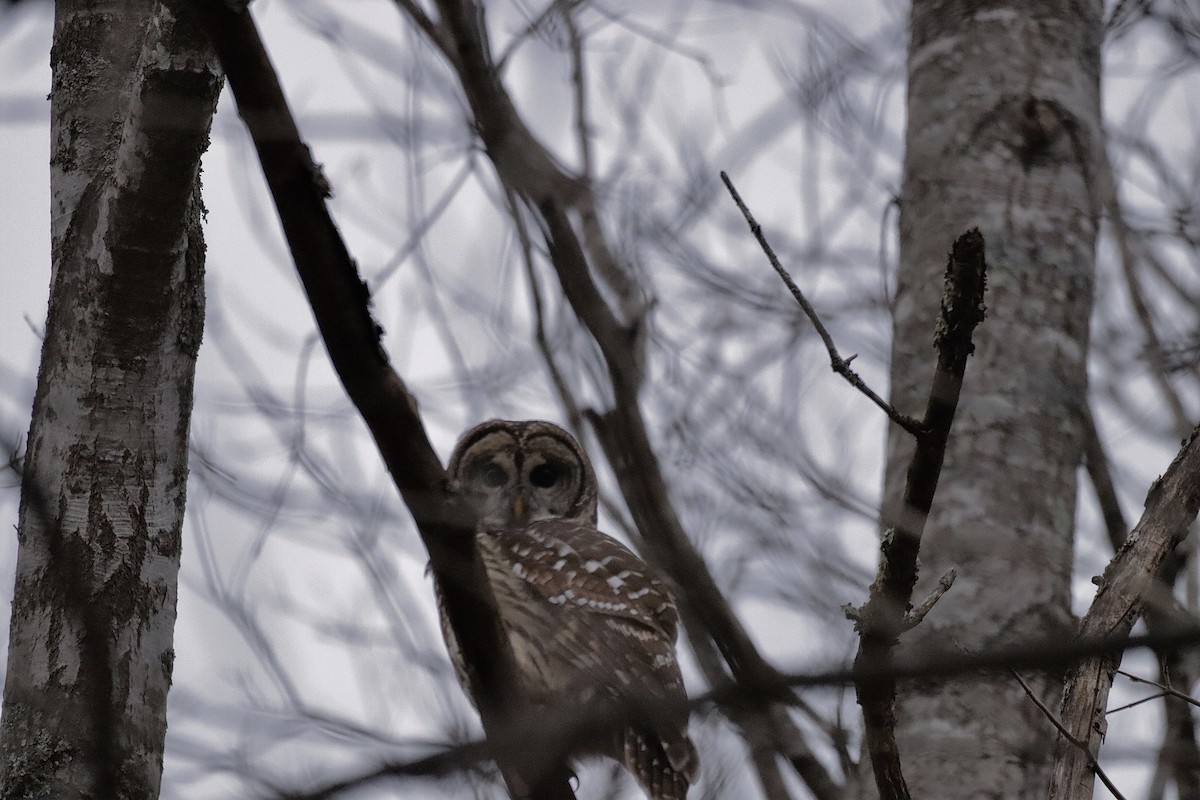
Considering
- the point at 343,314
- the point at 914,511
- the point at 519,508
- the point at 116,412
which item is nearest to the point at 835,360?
the point at 914,511

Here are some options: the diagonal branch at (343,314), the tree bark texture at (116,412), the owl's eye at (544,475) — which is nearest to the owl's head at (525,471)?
the owl's eye at (544,475)

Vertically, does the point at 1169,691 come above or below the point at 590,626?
below

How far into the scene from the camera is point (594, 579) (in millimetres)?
4230

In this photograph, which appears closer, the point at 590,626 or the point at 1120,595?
the point at 1120,595

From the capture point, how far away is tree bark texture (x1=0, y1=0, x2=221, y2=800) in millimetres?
2230

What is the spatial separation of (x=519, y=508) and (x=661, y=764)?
158cm

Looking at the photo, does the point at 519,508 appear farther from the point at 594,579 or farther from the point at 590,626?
the point at 590,626

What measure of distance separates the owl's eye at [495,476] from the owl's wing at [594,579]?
35.3 inches

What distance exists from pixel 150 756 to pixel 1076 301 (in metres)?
2.82

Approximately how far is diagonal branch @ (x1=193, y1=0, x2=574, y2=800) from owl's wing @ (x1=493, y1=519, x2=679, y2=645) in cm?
197

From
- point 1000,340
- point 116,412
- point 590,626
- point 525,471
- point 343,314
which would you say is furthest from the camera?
point 525,471

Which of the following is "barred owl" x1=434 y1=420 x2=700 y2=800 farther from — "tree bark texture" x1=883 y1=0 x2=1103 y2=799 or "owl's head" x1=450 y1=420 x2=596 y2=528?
"tree bark texture" x1=883 y1=0 x2=1103 y2=799

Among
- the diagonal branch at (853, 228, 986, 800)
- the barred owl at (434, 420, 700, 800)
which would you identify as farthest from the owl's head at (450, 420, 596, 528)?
the diagonal branch at (853, 228, 986, 800)

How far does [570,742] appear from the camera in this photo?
1.40m
